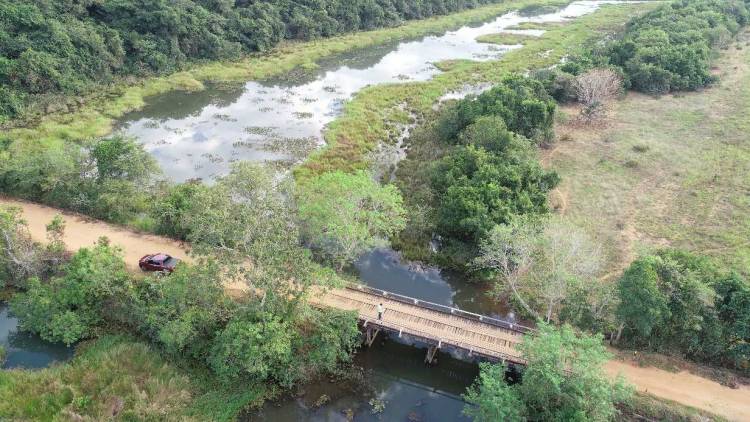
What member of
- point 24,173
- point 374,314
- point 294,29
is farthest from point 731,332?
point 294,29

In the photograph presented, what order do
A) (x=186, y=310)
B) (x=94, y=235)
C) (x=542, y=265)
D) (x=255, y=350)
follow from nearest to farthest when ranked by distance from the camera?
(x=255, y=350), (x=186, y=310), (x=542, y=265), (x=94, y=235)

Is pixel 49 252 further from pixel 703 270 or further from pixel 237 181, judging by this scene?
pixel 703 270

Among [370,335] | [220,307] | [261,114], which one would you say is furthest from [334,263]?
[261,114]

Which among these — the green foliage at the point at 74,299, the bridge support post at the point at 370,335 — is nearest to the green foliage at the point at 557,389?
the bridge support post at the point at 370,335

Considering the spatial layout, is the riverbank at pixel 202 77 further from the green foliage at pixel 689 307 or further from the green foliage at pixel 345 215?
the green foliage at pixel 689 307

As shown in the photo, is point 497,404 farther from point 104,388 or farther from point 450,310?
point 104,388
